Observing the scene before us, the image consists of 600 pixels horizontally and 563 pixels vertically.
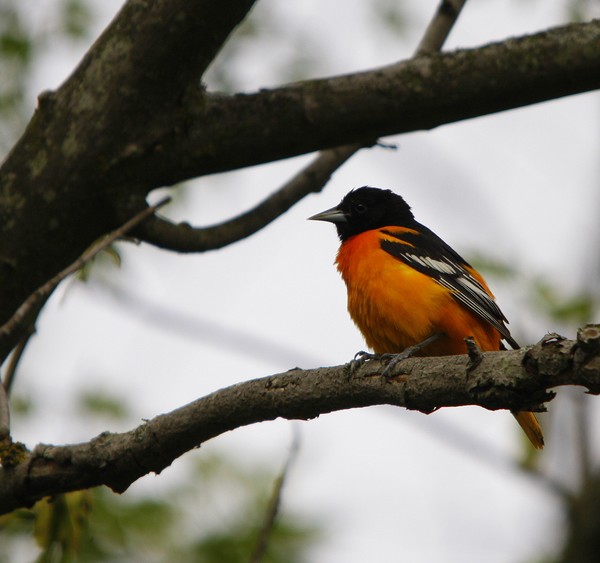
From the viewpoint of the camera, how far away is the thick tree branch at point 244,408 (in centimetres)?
271

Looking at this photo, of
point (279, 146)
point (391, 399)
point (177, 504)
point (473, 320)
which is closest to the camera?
point (391, 399)

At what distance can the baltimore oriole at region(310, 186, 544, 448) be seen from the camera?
4.87 meters

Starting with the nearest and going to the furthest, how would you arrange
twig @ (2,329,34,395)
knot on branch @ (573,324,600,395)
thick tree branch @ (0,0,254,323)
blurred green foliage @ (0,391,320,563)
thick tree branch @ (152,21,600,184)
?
1. knot on branch @ (573,324,600,395)
2. thick tree branch @ (0,0,254,323)
3. thick tree branch @ (152,21,600,184)
4. twig @ (2,329,34,395)
5. blurred green foliage @ (0,391,320,563)

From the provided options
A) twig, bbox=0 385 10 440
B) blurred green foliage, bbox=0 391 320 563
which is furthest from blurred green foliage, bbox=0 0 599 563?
twig, bbox=0 385 10 440

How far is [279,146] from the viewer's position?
3766 millimetres

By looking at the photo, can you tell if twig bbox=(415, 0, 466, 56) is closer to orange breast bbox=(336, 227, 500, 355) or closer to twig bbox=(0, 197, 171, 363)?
orange breast bbox=(336, 227, 500, 355)

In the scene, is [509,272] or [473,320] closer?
[473,320]

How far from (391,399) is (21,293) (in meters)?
1.69

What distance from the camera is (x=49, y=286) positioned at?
365 centimetres

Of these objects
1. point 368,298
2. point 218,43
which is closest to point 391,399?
→ point 218,43

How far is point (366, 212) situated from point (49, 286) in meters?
3.32

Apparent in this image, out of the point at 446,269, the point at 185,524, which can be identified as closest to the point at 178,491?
the point at 185,524

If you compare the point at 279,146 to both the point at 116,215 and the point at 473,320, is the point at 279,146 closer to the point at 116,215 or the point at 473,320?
the point at 116,215

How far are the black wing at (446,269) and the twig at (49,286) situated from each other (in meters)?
2.00
